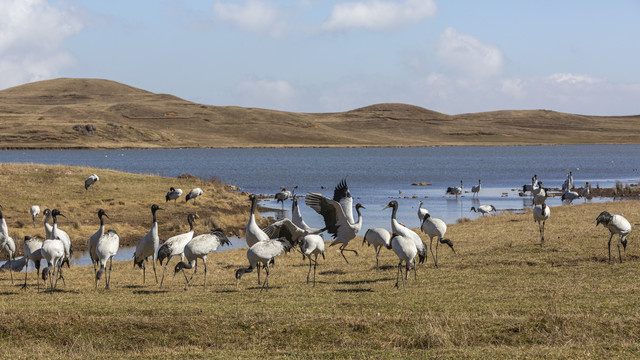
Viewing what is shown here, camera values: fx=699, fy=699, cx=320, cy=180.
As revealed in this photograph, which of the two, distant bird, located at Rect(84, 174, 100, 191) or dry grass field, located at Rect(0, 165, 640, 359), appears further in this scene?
distant bird, located at Rect(84, 174, 100, 191)

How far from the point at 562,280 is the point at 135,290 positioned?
996 cm

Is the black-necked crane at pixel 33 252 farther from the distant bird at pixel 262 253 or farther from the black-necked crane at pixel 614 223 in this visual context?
the black-necked crane at pixel 614 223

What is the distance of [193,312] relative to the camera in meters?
13.2

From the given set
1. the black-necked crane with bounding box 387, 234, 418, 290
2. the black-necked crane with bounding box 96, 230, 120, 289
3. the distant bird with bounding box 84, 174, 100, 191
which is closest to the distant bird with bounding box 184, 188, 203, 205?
the distant bird with bounding box 84, 174, 100, 191

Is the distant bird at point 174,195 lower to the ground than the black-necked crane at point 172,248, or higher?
higher

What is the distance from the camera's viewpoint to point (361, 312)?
42.7ft

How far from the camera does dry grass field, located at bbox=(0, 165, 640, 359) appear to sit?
11094 mm

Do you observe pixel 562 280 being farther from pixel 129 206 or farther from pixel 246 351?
pixel 129 206

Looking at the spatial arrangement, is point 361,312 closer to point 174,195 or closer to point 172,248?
point 172,248

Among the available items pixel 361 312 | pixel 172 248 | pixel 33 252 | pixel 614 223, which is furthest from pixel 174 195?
pixel 361 312

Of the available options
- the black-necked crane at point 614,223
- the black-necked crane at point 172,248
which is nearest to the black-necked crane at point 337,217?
the black-necked crane at point 172,248

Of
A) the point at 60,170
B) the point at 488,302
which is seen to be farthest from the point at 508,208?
the point at 488,302

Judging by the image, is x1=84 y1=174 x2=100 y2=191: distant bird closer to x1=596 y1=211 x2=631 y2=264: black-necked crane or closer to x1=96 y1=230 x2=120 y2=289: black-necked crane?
x1=96 y1=230 x2=120 y2=289: black-necked crane

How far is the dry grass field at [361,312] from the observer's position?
11.1 metres
